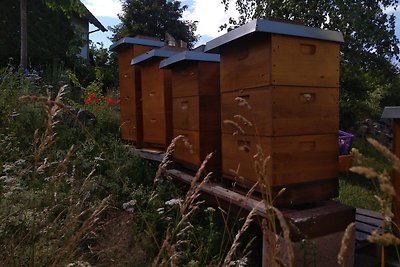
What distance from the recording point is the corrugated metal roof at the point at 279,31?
170 cm

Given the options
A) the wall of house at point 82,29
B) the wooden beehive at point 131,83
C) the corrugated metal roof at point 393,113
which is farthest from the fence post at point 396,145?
the wall of house at point 82,29

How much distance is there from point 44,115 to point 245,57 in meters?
2.64

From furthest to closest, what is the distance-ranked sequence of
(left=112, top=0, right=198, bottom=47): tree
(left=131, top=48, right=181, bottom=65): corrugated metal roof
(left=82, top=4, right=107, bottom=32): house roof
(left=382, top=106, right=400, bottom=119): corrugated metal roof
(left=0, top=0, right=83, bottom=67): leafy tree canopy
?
(left=112, top=0, right=198, bottom=47): tree
(left=82, top=4, right=107, bottom=32): house roof
(left=0, top=0, right=83, bottom=67): leafy tree canopy
(left=131, top=48, right=181, bottom=65): corrugated metal roof
(left=382, top=106, right=400, bottom=119): corrugated metal roof

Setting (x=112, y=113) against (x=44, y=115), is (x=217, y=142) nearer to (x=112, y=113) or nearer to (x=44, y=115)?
(x=44, y=115)

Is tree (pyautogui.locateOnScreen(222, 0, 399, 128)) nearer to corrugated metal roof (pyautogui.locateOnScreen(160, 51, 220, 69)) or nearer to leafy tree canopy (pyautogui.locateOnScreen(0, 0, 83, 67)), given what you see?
corrugated metal roof (pyautogui.locateOnScreen(160, 51, 220, 69))

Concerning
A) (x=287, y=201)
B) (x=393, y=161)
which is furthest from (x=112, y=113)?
(x=393, y=161)

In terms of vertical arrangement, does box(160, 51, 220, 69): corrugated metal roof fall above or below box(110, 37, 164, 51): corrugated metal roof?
below

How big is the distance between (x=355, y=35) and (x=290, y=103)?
5.38 m

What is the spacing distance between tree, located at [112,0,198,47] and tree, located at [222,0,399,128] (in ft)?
56.0

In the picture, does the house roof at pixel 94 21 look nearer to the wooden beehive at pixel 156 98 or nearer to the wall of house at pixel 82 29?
the wall of house at pixel 82 29

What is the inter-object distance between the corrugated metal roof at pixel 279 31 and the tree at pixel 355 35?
13.9ft

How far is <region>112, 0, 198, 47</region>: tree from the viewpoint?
Answer: 22.9 metres

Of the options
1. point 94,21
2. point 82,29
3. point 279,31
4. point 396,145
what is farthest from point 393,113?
point 94,21

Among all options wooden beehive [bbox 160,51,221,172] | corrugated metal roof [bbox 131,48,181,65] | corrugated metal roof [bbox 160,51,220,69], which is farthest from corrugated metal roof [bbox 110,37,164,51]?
corrugated metal roof [bbox 160,51,220,69]
